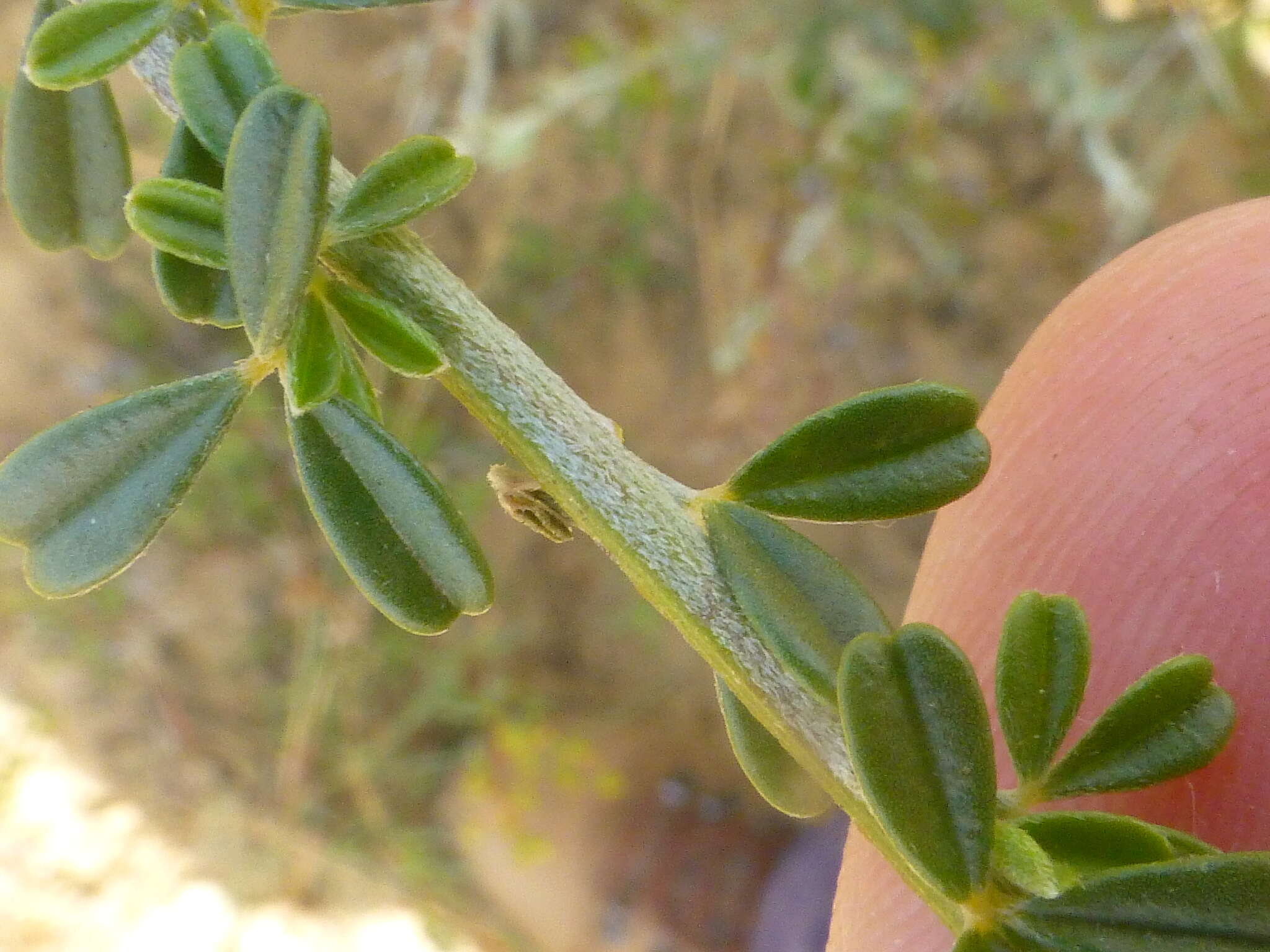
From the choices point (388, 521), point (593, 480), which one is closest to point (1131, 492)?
point (593, 480)

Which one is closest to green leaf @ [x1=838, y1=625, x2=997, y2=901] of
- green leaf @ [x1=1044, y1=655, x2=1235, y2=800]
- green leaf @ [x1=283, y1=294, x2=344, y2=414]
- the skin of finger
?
green leaf @ [x1=1044, y1=655, x2=1235, y2=800]

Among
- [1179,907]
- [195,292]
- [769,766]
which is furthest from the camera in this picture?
[769,766]

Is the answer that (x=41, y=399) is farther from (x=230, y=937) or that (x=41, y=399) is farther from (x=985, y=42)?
(x=985, y=42)

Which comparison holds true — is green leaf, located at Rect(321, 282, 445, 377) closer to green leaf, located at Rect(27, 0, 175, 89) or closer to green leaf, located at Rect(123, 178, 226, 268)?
green leaf, located at Rect(123, 178, 226, 268)

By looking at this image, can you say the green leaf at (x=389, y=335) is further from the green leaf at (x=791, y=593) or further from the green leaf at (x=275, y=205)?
the green leaf at (x=791, y=593)

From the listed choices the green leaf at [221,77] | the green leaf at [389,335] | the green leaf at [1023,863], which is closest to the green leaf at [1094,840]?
the green leaf at [1023,863]

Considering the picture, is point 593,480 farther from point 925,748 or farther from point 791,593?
point 925,748

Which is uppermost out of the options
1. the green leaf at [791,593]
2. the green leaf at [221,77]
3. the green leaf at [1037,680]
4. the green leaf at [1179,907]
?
the green leaf at [221,77]
